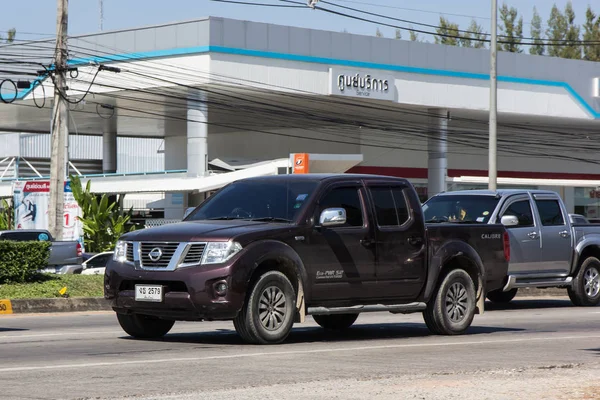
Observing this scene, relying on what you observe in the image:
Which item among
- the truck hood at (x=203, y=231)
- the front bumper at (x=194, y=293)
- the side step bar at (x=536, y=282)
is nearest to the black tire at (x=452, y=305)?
the truck hood at (x=203, y=231)

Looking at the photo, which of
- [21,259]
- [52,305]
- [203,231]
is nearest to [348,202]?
[203,231]

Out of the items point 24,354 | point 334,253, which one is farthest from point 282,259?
point 24,354

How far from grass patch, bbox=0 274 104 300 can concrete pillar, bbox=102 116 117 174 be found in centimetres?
4000

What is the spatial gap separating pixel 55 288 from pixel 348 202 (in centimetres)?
994

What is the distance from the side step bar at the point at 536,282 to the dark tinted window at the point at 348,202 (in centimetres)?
703

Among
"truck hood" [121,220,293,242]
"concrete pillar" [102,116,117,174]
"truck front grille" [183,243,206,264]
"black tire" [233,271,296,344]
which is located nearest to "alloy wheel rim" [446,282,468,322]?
"black tire" [233,271,296,344]

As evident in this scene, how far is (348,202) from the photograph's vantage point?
1346cm

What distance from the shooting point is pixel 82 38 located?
4984 cm

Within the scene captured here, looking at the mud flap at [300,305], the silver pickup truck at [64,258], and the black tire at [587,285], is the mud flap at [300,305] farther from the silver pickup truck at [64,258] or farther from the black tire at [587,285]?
the silver pickup truck at [64,258]

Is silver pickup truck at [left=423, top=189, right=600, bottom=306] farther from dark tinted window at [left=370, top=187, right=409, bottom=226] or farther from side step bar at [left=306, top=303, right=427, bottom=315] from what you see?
side step bar at [left=306, top=303, right=427, bottom=315]

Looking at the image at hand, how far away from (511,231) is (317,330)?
6353mm

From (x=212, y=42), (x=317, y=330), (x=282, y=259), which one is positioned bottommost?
(x=317, y=330)

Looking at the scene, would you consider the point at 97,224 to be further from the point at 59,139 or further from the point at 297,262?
the point at 297,262

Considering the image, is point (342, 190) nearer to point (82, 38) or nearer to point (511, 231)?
point (511, 231)
